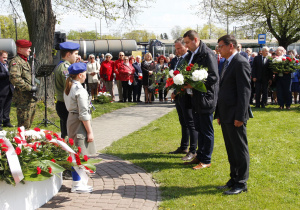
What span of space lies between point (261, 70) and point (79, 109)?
9.62 metres

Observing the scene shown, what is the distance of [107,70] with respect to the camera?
17000mm

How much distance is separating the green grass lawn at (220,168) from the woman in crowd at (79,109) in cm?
138

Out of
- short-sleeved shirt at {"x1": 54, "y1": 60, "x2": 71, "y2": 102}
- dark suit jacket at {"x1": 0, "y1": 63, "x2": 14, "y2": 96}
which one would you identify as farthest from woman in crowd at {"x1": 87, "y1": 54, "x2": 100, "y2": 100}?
short-sleeved shirt at {"x1": 54, "y1": 60, "x2": 71, "y2": 102}

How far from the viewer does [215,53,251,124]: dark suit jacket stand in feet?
15.4

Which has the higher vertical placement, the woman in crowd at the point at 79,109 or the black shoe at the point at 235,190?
the woman in crowd at the point at 79,109

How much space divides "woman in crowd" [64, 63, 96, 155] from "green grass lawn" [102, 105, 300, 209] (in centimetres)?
138

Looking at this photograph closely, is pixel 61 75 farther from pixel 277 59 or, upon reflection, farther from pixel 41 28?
Result: pixel 277 59

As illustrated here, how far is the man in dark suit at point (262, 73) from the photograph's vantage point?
43.1ft

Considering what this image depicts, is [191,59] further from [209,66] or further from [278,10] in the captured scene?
[278,10]

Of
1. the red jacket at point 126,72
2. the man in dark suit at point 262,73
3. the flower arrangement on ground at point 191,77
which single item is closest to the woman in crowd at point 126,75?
the red jacket at point 126,72

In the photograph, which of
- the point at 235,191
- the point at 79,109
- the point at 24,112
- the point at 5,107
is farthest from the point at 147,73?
the point at 235,191

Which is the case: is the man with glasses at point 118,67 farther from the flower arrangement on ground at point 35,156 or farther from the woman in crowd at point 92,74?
the flower arrangement on ground at point 35,156

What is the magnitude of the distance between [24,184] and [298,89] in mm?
12758

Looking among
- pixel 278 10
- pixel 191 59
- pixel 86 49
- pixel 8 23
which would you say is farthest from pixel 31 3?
pixel 8 23
